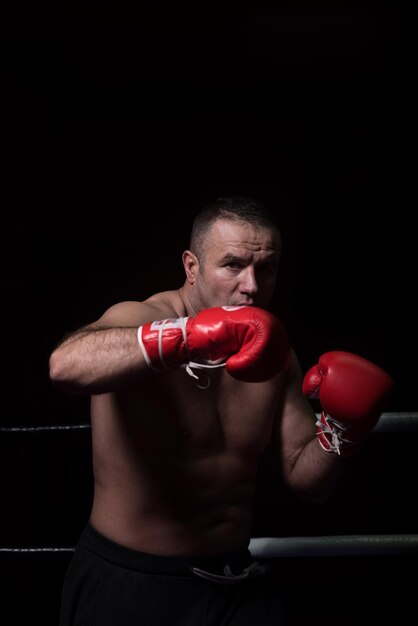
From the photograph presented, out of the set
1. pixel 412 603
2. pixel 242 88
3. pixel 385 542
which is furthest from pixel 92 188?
pixel 412 603

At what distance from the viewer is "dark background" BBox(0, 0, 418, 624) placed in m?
2.59

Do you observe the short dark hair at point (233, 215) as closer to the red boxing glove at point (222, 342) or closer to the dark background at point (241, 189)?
the red boxing glove at point (222, 342)

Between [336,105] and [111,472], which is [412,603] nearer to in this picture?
[111,472]

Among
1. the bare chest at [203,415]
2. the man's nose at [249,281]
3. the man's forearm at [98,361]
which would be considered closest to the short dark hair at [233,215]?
the man's nose at [249,281]

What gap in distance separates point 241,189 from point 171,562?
164 cm

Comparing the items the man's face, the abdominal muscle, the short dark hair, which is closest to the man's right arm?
the abdominal muscle

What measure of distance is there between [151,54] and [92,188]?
0.59 meters

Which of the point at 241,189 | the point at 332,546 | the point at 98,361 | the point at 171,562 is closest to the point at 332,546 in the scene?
the point at 332,546

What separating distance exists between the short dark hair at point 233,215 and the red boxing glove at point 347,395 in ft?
1.26

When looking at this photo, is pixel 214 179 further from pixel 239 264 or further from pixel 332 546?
pixel 332 546

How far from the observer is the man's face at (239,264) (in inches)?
61.9

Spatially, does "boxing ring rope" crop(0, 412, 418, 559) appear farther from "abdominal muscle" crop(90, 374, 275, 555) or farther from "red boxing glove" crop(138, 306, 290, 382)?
"red boxing glove" crop(138, 306, 290, 382)

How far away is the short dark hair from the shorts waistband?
0.76 meters

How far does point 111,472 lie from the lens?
4.95 feet
